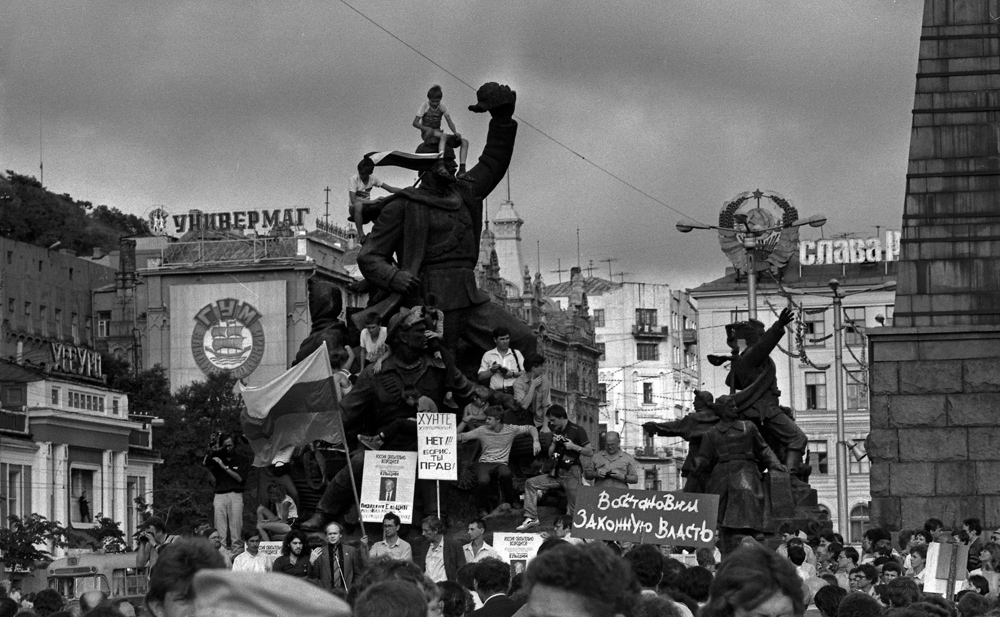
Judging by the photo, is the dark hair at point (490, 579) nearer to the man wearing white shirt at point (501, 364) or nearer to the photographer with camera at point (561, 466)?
the photographer with camera at point (561, 466)

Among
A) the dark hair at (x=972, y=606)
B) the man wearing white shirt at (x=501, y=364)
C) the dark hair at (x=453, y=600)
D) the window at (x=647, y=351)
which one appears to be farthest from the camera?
the window at (x=647, y=351)

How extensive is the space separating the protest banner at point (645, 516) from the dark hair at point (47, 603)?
4169 mm

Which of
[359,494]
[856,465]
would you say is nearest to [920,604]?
[359,494]

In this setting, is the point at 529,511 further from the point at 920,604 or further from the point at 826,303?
the point at 826,303

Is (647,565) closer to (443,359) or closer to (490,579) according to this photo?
(490,579)

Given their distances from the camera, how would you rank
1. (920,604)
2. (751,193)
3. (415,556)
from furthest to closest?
1. (751,193)
2. (415,556)
3. (920,604)

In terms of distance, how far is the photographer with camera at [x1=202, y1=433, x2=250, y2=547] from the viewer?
27.8 meters

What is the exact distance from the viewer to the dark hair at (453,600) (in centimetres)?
1096

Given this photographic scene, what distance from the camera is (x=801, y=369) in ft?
381

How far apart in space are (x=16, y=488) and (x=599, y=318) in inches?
3399

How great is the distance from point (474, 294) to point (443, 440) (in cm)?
326

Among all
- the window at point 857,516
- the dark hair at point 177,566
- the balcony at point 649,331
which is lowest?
the window at point 857,516

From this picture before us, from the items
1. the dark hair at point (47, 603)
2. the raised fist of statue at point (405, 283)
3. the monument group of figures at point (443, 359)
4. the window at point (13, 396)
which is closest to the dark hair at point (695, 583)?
the dark hair at point (47, 603)

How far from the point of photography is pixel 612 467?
2425cm
